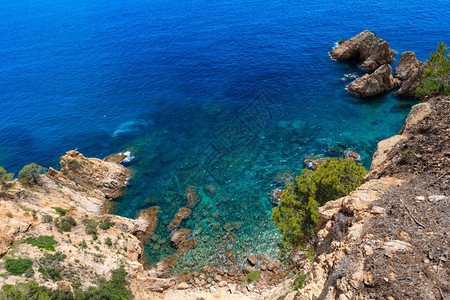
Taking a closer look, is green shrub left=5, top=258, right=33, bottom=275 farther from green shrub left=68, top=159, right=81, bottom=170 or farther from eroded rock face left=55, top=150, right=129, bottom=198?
green shrub left=68, top=159, right=81, bottom=170

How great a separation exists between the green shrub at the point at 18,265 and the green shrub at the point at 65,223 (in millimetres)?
6165

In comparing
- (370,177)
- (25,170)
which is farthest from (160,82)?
(370,177)

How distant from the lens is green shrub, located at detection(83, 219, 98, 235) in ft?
106

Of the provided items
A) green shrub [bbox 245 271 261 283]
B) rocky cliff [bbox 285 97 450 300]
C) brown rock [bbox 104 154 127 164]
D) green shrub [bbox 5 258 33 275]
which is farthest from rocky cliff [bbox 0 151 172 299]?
rocky cliff [bbox 285 97 450 300]

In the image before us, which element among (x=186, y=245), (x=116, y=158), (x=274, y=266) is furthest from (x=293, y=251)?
(x=116, y=158)

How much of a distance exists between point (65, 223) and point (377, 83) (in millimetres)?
59934

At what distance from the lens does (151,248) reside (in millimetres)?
36375

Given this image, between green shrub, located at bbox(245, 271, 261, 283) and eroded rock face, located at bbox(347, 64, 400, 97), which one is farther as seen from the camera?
eroded rock face, located at bbox(347, 64, 400, 97)

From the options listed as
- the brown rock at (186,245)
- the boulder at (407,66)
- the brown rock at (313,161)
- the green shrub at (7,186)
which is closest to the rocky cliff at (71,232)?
the green shrub at (7,186)

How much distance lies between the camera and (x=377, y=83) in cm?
5525

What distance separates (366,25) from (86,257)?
94661 mm

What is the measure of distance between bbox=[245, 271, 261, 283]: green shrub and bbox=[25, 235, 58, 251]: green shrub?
69.1 ft

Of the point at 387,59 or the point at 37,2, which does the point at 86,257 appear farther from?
the point at 37,2

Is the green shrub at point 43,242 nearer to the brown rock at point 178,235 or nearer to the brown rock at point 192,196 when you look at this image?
the brown rock at point 178,235
